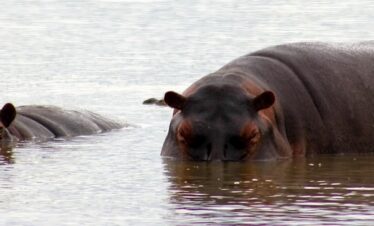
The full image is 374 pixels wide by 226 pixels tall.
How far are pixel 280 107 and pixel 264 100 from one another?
56 centimetres

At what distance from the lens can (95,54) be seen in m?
25.1

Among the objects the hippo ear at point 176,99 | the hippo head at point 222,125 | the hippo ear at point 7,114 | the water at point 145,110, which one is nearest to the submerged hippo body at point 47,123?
the hippo ear at point 7,114

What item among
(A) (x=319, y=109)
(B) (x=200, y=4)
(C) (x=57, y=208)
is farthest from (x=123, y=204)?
(B) (x=200, y=4)

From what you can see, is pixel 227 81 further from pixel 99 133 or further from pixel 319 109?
pixel 99 133

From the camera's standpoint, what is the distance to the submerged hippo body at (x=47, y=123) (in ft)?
51.5

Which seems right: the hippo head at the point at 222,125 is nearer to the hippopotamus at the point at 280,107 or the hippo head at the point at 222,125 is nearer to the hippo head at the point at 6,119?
the hippopotamus at the point at 280,107

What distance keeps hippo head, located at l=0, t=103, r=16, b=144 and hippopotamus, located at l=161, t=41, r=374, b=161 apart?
7.63 ft

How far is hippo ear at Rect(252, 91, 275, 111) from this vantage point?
513 inches

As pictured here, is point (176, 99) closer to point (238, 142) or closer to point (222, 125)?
point (222, 125)

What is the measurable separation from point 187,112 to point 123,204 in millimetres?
2294

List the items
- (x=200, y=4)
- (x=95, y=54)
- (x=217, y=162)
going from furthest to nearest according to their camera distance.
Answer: (x=200, y=4), (x=95, y=54), (x=217, y=162)

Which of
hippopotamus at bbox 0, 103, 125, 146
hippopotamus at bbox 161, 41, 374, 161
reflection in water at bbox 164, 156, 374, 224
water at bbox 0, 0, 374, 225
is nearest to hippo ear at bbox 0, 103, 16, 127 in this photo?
hippopotamus at bbox 0, 103, 125, 146

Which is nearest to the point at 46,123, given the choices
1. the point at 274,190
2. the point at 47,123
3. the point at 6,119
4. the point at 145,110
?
the point at 47,123

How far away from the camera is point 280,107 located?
13594mm
